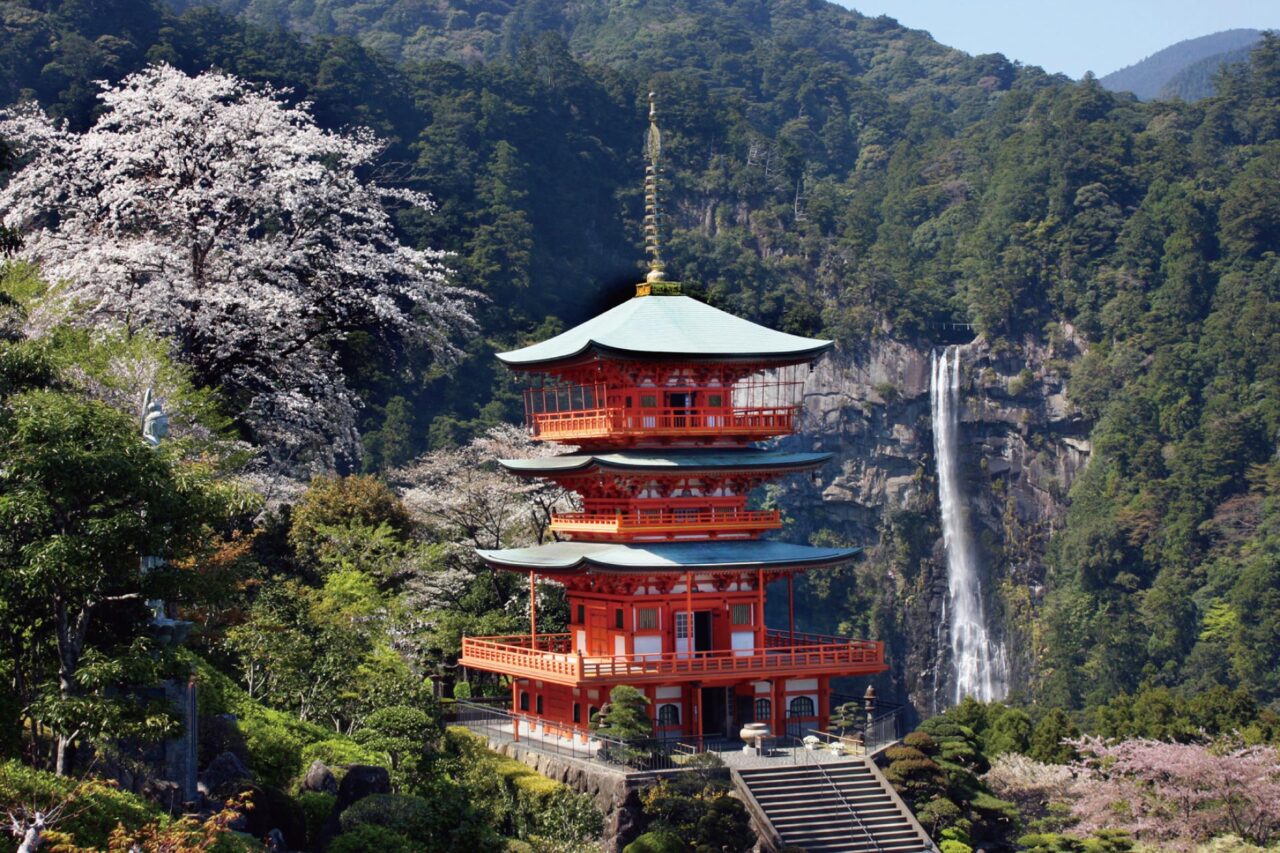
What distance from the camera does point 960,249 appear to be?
3981 inches

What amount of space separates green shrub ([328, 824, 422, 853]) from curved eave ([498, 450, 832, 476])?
9417 mm

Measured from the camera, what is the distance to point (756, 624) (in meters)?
29.9

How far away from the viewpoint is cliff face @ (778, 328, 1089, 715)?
284 feet

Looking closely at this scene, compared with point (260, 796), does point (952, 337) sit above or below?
above

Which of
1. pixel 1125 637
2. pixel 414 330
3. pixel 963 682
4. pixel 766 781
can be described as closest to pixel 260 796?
pixel 766 781

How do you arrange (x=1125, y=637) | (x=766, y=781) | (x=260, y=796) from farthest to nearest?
(x=1125, y=637)
(x=766, y=781)
(x=260, y=796)

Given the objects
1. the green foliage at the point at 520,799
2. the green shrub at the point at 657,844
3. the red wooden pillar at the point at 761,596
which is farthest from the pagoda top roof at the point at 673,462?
the green shrub at the point at 657,844

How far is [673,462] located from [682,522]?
1287 millimetres

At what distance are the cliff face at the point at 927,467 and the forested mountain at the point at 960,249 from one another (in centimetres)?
69

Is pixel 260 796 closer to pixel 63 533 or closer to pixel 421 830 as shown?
pixel 421 830

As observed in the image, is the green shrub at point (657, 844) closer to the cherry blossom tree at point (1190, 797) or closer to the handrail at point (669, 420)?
the cherry blossom tree at point (1190, 797)

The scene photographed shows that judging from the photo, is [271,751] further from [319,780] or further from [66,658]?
[66,658]

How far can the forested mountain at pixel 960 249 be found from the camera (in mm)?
72062

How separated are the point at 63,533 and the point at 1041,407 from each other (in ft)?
249
